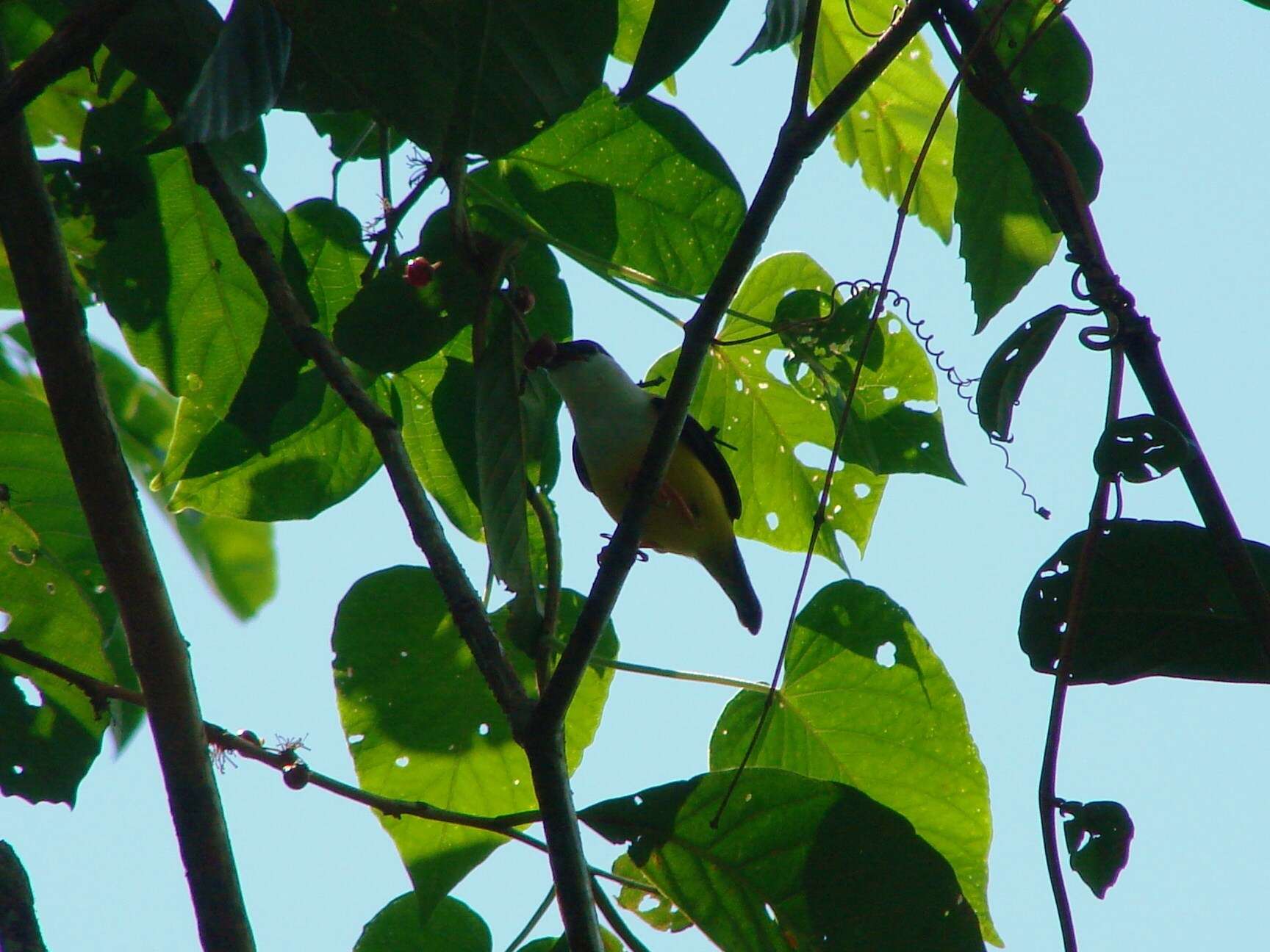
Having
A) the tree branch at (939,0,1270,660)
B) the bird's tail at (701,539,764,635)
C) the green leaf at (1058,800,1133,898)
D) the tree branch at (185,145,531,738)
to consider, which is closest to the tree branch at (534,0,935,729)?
the tree branch at (185,145,531,738)

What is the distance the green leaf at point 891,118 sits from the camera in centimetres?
288

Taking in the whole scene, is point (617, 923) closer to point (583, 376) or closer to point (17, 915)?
point (17, 915)

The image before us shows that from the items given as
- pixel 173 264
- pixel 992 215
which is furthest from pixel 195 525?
pixel 992 215

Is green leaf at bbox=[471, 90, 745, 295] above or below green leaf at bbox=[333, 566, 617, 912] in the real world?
above

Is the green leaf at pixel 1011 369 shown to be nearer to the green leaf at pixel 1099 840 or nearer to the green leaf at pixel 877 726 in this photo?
the green leaf at pixel 1099 840

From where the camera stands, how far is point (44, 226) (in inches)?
75.8

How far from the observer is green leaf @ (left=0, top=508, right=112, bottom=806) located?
2.42 m

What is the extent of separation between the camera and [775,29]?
175cm

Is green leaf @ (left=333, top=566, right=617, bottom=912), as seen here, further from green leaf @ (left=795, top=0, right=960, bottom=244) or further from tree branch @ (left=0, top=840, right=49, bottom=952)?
green leaf @ (left=795, top=0, right=960, bottom=244)

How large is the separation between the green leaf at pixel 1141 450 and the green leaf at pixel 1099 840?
1.36ft

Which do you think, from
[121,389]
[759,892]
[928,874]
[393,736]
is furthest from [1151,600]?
[121,389]

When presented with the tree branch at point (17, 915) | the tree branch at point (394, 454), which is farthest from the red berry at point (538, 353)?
the tree branch at point (17, 915)

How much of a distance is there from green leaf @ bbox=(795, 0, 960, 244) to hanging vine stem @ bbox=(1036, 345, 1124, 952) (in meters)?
1.40

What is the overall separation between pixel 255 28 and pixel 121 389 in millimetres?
1971
